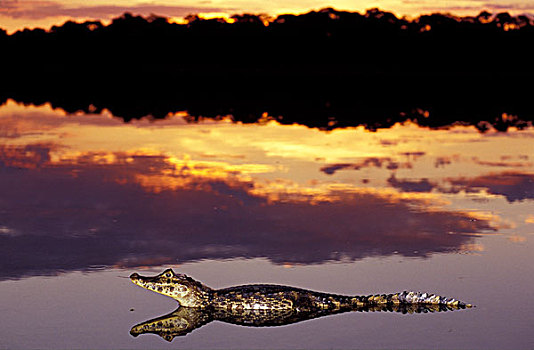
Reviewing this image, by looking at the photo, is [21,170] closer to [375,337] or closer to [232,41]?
[375,337]

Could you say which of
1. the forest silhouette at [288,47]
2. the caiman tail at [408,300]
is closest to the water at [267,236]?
the caiman tail at [408,300]

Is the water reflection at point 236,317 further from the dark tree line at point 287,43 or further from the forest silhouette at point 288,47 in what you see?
the dark tree line at point 287,43

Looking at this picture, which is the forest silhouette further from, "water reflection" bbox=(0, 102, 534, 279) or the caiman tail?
the caiman tail

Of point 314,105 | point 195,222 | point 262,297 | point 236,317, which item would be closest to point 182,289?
point 236,317

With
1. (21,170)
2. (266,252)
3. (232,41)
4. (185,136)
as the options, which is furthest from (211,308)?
Result: (232,41)

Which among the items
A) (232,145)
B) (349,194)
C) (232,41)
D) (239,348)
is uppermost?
(232,41)

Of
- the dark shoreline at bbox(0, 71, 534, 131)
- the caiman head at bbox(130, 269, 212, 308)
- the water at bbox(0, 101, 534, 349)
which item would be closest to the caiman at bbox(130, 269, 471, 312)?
the caiman head at bbox(130, 269, 212, 308)

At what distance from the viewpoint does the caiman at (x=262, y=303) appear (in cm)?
1417

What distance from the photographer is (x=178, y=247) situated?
1853cm

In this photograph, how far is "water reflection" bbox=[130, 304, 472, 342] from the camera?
13.7 m

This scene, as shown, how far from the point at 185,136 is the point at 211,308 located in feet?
90.4

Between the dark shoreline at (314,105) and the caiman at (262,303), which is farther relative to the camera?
the dark shoreline at (314,105)

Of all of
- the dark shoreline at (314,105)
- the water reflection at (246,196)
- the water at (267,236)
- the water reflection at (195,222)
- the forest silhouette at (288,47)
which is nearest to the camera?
the water at (267,236)

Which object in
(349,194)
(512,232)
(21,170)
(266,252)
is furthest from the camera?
(21,170)
